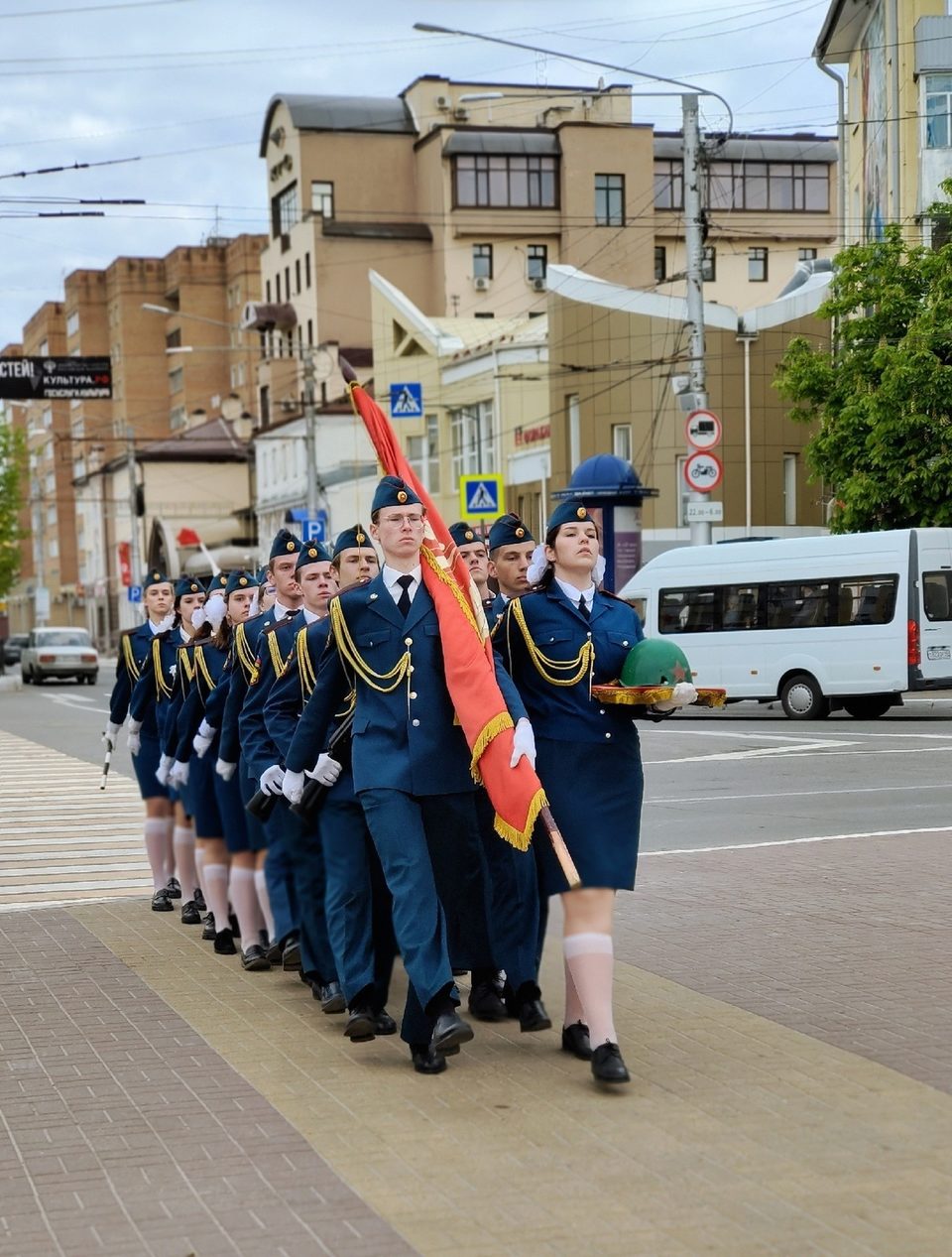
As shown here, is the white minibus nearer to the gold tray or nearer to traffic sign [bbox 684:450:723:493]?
traffic sign [bbox 684:450:723:493]

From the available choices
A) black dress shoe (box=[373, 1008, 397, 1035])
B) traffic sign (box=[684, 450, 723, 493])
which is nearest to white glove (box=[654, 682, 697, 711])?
black dress shoe (box=[373, 1008, 397, 1035])

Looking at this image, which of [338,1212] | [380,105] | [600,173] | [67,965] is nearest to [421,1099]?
[338,1212]

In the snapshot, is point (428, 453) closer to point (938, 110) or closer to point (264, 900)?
point (938, 110)

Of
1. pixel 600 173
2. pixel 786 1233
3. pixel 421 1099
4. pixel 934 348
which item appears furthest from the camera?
pixel 600 173

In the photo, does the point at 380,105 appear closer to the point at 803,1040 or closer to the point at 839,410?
the point at 839,410

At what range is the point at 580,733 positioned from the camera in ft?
23.1

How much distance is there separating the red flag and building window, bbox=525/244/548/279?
211 ft

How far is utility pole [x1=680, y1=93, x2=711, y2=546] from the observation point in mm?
29438

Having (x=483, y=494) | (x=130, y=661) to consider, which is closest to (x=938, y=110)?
(x=483, y=494)

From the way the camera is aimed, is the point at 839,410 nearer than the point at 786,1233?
No

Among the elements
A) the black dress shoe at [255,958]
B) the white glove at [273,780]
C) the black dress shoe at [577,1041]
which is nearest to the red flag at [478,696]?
the black dress shoe at [577,1041]

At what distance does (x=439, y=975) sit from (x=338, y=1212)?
1.65 m

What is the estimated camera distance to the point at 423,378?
6012 cm

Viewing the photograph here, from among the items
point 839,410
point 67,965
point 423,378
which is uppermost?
point 423,378
